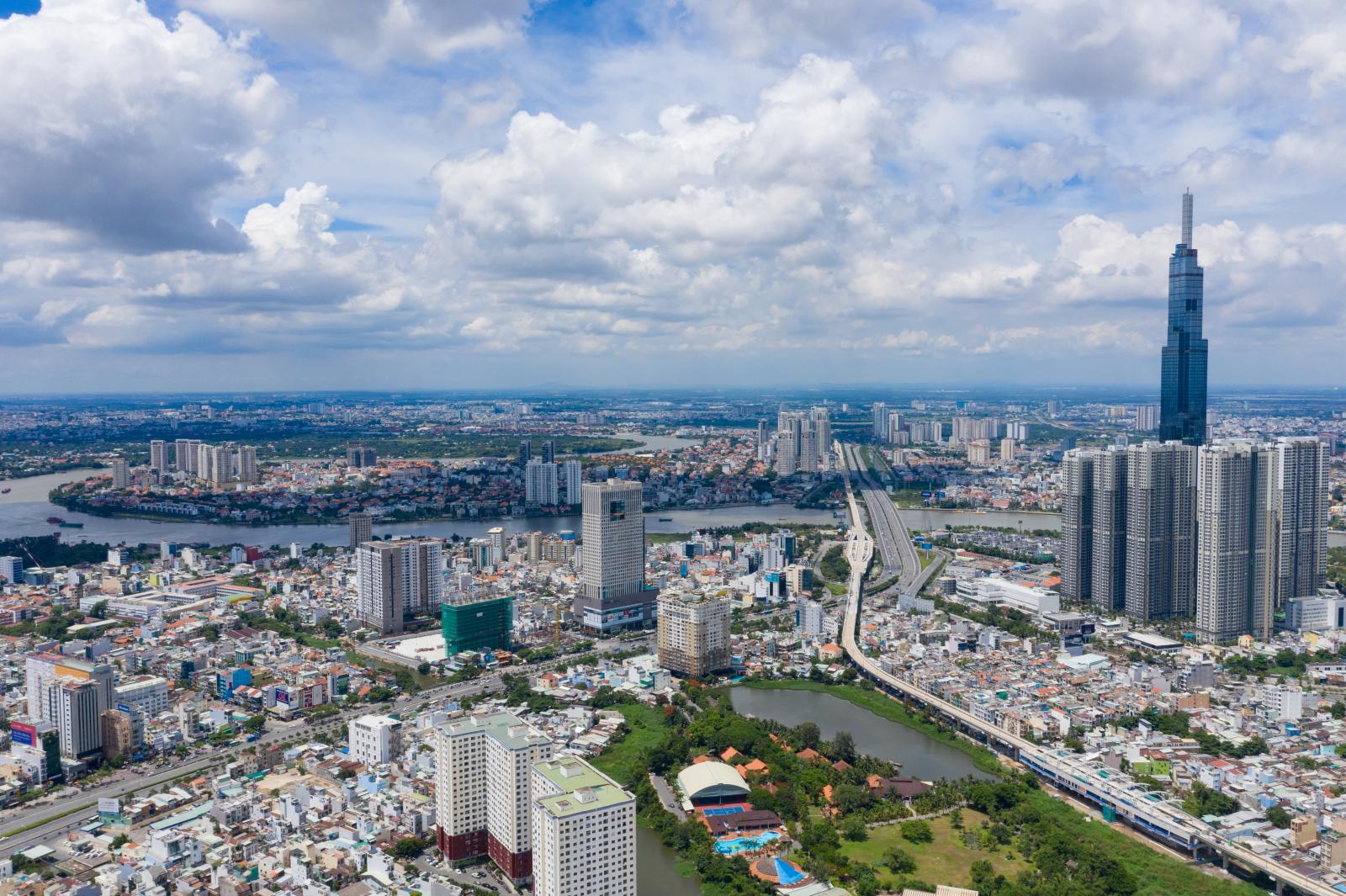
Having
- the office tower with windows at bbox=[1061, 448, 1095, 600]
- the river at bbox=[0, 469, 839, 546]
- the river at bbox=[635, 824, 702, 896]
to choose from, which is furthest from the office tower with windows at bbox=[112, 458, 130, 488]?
the river at bbox=[635, 824, 702, 896]

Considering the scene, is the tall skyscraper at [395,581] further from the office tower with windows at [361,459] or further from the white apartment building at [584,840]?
the office tower with windows at [361,459]

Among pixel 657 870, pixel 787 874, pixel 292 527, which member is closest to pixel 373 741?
pixel 657 870

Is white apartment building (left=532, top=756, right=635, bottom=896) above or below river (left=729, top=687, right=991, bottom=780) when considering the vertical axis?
above

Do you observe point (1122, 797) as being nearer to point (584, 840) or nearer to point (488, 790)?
point (584, 840)

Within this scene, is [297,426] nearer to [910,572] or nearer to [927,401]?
[910,572]

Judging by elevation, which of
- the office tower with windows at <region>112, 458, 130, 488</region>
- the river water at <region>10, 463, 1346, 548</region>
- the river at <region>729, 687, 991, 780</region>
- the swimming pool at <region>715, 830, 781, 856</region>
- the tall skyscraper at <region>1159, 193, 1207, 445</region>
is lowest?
the river at <region>729, 687, 991, 780</region>

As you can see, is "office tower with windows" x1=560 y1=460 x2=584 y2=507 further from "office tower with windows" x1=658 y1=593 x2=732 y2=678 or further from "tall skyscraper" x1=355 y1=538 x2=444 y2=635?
"office tower with windows" x1=658 y1=593 x2=732 y2=678
